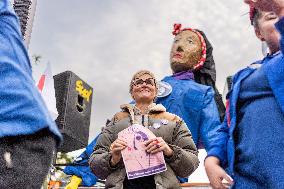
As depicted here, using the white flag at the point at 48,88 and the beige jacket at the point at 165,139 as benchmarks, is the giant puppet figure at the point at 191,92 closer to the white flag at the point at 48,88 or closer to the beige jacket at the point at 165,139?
the white flag at the point at 48,88

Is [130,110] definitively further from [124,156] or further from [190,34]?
[190,34]

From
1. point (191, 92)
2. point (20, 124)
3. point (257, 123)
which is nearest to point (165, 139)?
point (257, 123)

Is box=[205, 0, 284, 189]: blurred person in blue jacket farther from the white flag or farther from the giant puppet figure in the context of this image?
the white flag

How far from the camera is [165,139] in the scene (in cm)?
253

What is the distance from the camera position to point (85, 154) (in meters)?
4.00

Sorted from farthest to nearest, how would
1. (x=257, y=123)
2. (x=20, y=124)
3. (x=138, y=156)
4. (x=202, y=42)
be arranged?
1. (x=202, y=42)
2. (x=138, y=156)
3. (x=257, y=123)
4. (x=20, y=124)

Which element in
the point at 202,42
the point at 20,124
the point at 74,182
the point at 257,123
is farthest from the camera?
the point at 202,42

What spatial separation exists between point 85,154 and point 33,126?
277cm

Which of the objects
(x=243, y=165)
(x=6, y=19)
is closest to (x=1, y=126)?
(x=6, y=19)

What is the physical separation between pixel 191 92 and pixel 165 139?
147cm

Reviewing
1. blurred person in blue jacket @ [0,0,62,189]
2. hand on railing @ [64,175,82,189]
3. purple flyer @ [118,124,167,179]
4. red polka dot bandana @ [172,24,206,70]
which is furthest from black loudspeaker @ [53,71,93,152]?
blurred person in blue jacket @ [0,0,62,189]

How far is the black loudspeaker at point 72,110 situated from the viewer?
5812 mm

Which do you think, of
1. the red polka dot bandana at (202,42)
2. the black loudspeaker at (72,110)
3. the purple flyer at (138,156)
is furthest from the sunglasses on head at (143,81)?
the black loudspeaker at (72,110)

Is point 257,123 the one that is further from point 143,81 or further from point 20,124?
point 143,81
